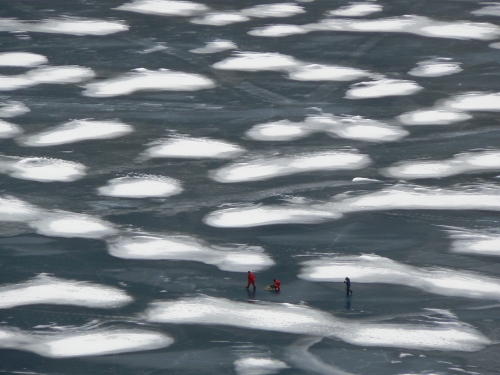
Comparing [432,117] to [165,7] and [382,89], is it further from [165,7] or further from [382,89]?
[165,7]

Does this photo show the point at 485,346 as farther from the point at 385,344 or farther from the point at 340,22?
the point at 340,22

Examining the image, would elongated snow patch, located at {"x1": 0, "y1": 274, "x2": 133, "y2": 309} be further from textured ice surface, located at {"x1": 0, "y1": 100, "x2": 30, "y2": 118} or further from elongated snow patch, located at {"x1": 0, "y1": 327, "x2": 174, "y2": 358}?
textured ice surface, located at {"x1": 0, "y1": 100, "x2": 30, "y2": 118}

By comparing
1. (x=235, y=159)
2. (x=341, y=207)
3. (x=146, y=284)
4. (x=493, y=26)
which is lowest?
(x=146, y=284)

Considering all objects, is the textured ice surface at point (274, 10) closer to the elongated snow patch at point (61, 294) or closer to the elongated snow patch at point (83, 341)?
the elongated snow patch at point (61, 294)

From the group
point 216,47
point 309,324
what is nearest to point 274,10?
point 216,47

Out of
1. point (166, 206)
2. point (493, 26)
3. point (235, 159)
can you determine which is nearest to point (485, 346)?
point (166, 206)

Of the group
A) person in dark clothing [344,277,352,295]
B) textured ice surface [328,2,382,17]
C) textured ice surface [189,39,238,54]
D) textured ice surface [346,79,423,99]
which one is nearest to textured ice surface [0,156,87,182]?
person in dark clothing [344,277,352,295]
